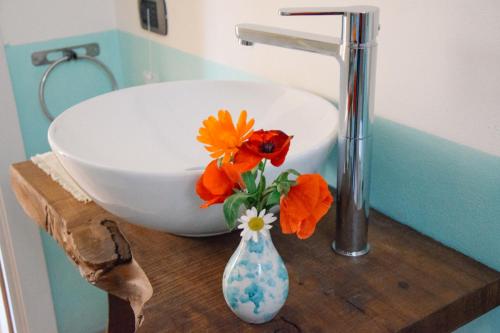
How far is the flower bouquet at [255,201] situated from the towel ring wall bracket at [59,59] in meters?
0.99

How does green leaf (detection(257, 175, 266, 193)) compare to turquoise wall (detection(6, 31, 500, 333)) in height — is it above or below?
above

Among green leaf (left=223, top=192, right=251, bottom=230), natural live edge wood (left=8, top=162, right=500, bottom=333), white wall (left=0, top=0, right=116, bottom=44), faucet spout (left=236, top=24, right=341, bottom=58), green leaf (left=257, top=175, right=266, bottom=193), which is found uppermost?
faucet spout (left=236, top=24, right=341, bottom=58)

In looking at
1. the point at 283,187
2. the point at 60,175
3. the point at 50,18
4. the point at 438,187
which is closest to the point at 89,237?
the point at 60,175

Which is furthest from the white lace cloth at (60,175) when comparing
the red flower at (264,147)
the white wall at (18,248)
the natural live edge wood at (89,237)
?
the red flower at (264,147)

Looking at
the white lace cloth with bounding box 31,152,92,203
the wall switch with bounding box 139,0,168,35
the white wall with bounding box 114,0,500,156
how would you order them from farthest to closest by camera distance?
the wall switch with bounding box 139,0,168,35 → the white lace cloth with bounding box 31,152,92,203 → the white wall with bounding box 114,0,500,156

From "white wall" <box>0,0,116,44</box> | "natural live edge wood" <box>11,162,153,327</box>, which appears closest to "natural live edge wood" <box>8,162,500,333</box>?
"natural live edge wood" <box>11,162,153,327</box>

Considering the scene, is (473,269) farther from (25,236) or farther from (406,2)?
(25,236)

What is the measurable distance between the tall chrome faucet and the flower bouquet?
0.44 feet

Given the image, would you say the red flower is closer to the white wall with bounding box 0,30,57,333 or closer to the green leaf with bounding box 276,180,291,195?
the green leaf with bounding box 276,180,291,195

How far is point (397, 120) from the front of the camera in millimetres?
910

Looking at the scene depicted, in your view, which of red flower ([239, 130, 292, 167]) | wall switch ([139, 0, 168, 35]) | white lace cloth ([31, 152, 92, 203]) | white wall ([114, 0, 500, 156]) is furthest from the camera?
wall switch ([139, 0, 168, 35])

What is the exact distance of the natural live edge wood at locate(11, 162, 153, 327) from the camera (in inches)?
32.7

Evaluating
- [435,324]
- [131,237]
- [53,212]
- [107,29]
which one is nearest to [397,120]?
[435,324]

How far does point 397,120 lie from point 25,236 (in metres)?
1.05
